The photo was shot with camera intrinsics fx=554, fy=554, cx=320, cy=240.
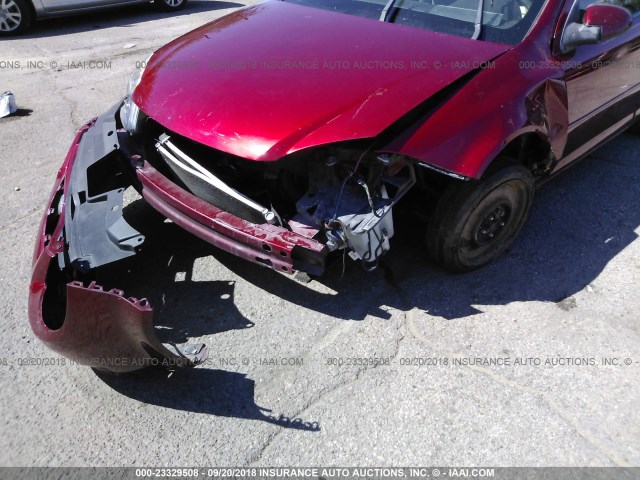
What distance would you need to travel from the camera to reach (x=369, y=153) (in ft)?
8.50

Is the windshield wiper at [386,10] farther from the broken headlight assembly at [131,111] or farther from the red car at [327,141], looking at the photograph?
the broken headlight assembly at [131,111]

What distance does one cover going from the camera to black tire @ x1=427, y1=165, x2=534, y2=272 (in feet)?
9.45

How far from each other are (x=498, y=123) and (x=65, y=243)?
2174 millimetres

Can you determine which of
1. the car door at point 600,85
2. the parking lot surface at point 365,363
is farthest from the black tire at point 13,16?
the car door at point 600,85

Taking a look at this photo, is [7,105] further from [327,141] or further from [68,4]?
[327,141]

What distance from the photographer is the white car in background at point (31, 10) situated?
7773 mm

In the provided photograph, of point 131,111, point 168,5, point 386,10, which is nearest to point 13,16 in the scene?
point 168,5

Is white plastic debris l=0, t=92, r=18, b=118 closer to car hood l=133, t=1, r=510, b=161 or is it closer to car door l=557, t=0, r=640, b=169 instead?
car hood l=133, t=1, r=510, b=161

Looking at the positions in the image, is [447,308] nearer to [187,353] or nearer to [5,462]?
[187,353]

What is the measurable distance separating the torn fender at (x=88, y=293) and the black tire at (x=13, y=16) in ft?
20.1

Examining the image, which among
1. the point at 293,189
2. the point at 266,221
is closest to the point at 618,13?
the point at 293,189

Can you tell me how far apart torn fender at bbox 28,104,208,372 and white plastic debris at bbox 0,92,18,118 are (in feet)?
9.43

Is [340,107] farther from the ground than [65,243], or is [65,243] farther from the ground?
[340,107]

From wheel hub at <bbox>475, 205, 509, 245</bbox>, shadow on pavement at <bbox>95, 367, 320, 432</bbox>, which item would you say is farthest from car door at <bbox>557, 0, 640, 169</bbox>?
shadow on pavement at <bbox>95, 367, 320, 432</bbox>
